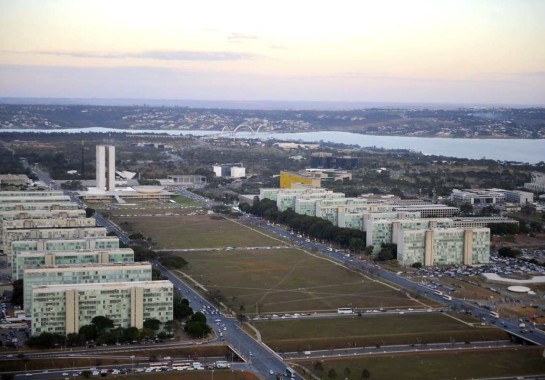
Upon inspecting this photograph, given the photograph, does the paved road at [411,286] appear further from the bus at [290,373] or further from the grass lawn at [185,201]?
the grass lawn at [185,201]

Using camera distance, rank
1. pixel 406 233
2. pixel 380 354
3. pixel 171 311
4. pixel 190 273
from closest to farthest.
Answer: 1. pixel 380 354
2. pixel 171 311
3. pixel 190 273
4. pixel 406 233

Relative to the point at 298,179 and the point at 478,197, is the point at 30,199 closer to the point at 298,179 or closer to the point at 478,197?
the point at 298,179

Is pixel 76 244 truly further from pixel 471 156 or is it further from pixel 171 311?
pixel 471 156

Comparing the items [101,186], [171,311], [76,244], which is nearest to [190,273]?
[76,244]

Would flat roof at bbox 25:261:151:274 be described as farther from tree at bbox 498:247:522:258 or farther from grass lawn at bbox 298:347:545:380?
tree at bbox 498:247:522:258

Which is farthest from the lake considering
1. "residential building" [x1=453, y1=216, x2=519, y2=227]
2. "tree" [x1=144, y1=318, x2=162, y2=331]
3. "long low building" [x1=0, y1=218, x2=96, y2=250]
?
"tree" [x1=144, y1=318, x2=162, y2=331]
